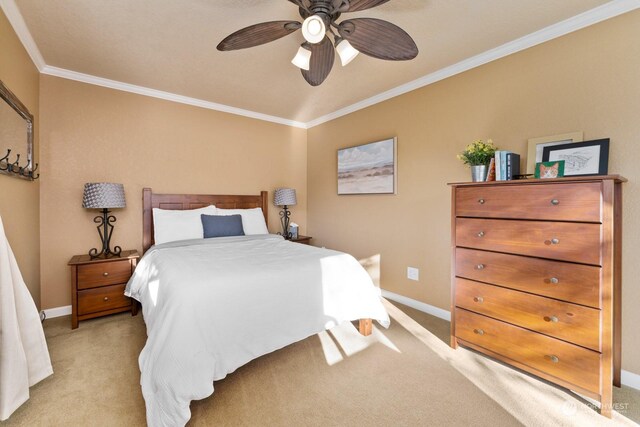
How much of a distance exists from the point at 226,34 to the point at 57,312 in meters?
3.15

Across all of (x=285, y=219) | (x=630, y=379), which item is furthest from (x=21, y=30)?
(x=630, y=379)

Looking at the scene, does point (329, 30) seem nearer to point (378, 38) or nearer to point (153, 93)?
point (378, 38)

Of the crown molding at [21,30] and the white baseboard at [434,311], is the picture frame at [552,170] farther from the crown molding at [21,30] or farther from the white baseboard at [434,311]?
the crown molding at [21,30]

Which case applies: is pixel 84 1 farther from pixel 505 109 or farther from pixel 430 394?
pixel 430 394

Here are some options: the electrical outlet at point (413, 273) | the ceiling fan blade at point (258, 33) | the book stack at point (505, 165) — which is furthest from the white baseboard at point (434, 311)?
the ceiling fan blade at point (258, 33)

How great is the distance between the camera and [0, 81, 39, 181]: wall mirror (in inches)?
73.5

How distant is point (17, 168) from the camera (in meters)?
2.11

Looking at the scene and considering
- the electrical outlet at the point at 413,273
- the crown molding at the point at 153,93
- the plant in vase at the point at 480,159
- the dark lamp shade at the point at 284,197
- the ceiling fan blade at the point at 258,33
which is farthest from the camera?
the dark lamp shade at the point at 284,197

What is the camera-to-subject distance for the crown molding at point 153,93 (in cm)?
285

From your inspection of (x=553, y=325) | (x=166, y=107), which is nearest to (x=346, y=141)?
(x=166, y=107)

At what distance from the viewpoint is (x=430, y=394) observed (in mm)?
1748

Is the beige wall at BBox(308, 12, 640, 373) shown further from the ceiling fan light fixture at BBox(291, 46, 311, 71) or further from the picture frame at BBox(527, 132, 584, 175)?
the ceiling fan light fixture at BBox(291, 46, 311, 71)

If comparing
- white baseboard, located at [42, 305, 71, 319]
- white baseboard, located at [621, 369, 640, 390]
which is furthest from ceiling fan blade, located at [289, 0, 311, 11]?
white baseboard, located at [42, 305, 71, 319]

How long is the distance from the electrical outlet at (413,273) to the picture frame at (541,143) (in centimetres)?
142
